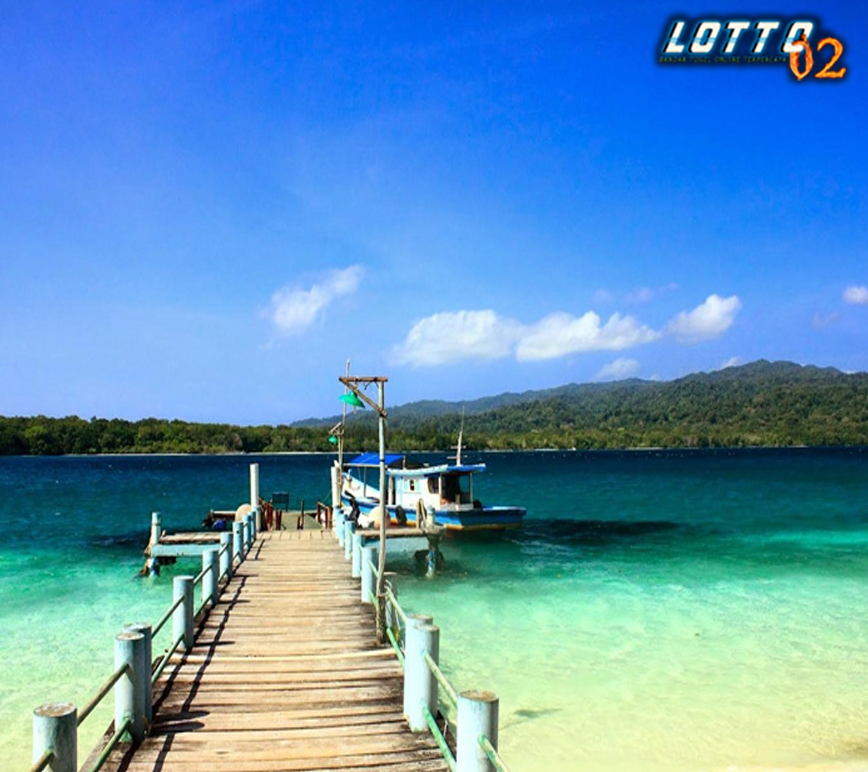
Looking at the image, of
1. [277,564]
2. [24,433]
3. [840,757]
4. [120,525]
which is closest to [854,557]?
[840,757]

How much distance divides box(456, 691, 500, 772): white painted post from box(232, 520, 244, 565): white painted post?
12921 mm

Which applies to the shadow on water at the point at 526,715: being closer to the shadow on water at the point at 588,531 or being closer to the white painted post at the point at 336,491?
the white painted post at the point at 336,491

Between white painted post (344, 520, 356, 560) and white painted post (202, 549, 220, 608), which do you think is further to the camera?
white painted post (344, 520, 356, 560)

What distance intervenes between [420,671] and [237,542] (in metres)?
12.0

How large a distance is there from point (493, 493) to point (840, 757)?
208ft

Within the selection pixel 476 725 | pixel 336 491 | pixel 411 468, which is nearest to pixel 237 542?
pixel 336 491

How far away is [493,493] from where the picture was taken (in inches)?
2936

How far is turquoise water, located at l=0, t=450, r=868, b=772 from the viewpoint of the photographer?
40.7 feet

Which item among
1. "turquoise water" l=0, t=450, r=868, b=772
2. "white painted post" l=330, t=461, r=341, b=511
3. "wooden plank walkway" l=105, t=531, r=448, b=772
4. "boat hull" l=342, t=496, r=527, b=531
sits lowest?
"turquoise water" l=0, t=450, r=868, b=772

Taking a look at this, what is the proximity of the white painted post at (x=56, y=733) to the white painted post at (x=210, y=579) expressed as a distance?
7.53 meters

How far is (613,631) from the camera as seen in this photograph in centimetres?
1909

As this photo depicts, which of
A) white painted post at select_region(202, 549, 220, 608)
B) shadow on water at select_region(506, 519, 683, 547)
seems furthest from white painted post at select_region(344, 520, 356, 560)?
shadow on water at select_region(506, 519, 683, 547)

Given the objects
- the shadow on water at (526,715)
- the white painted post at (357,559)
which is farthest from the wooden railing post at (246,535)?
the shadow on water at (526,715)

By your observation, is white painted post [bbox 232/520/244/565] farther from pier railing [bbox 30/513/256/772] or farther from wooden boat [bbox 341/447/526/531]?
wooden boat [bbox 341/447/526/531]
